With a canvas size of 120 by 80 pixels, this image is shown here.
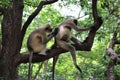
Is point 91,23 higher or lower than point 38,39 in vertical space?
higher

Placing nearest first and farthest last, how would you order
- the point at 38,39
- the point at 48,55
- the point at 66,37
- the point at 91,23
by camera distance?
the point at 48,55 → the point at 66,37 → the point at 38,39 → the point at 91,23

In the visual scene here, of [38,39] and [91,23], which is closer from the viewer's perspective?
[38,39]

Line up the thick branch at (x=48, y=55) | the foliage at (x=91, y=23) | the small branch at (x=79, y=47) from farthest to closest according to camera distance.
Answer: the foliage at (x=91, y=23) → the thick branch at (x=48, y=55) → the small branch at (x=79, y=47)

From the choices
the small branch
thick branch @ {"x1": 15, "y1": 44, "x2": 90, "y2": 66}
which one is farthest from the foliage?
thick branch @ {"x1": 15, "y1": 44, "x2": 90, "y2": 66}

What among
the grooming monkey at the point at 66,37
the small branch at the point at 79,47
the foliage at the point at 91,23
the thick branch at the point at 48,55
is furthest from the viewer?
the foliage at the point at 91,23

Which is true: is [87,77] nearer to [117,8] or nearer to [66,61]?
[117,8]

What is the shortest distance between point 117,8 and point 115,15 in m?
0.39

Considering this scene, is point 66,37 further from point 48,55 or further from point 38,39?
point 48,55

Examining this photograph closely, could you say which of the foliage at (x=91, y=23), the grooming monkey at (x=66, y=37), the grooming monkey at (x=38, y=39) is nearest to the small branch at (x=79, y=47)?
the grooming monkey at (x=66, y=37)

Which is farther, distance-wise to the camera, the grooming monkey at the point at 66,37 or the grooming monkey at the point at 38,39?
the grooming monkey at the point at 38,39

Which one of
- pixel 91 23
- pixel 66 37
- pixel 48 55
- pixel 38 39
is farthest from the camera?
pixel 91 23

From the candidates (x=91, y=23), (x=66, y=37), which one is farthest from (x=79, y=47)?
(x=91, y=23)

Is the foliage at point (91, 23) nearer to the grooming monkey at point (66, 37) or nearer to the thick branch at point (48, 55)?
the grooming monkey at point (66, 37)

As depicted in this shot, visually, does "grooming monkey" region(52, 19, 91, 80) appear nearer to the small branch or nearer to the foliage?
the small branch
